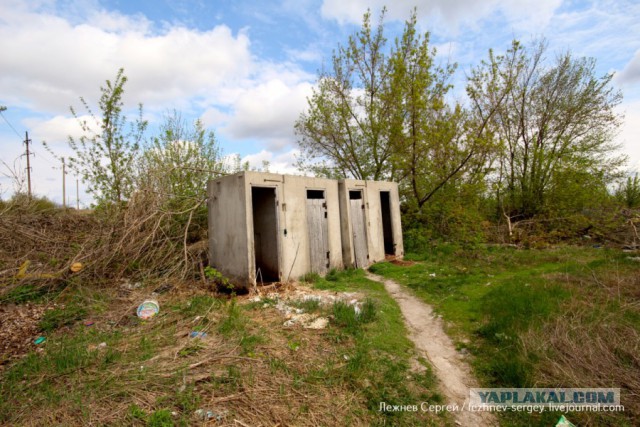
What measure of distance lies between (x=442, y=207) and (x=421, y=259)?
3.02m

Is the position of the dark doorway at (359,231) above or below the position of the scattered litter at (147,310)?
above

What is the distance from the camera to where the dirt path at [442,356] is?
3.28 metres

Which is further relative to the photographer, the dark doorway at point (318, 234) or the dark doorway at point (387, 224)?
the dark doorway at point (387, 224)

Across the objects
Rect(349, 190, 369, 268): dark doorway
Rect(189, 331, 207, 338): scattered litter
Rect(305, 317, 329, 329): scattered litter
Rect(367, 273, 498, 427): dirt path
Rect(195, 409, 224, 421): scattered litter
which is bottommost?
Rect(367, 273, 498, 427): dirt path

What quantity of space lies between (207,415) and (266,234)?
6046mm

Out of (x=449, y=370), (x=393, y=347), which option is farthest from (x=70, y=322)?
(x=449, y=370)

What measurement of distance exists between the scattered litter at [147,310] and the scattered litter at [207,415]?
309 cm

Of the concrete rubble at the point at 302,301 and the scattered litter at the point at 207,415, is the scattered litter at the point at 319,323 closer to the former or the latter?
the concrete rubble at the point at 302,301

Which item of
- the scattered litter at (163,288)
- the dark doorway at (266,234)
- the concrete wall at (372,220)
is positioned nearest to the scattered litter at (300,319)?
the dark doorway at (266,234)

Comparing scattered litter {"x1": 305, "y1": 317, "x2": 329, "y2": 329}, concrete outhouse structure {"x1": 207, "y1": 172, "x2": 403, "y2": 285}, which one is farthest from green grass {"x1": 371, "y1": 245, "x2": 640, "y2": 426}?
scattered litter {"x1": 305, "y1": 317, "x2": 329, "y2": 329}

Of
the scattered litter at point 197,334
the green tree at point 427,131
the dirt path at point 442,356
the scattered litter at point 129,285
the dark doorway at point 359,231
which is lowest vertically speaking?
the dirt path at point 442,356

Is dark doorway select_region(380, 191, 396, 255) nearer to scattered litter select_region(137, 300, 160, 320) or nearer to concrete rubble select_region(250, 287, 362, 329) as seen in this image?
concrete rubble select_region(250, 287, 362, 329)

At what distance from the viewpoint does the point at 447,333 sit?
5.18 metres

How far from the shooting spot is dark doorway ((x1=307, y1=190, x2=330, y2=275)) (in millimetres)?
8703
